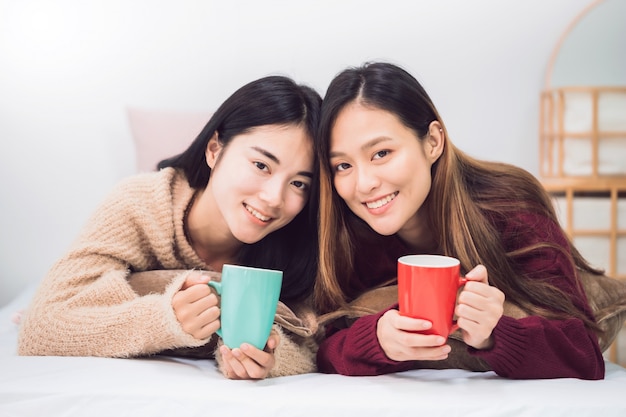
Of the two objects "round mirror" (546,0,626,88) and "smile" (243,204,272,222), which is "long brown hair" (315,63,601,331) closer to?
"smile" (243,204,272,222)

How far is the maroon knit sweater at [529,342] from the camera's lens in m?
0.86

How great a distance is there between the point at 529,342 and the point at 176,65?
164 centimetres

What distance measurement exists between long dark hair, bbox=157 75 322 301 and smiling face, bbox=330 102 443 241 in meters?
0.08

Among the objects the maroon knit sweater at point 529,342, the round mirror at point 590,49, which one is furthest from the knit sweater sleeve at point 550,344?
the round mirror at point 590,49

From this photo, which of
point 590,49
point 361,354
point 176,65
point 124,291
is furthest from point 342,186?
point 590,49

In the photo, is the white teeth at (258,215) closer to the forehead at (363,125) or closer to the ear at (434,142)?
the forehead at (363,125)

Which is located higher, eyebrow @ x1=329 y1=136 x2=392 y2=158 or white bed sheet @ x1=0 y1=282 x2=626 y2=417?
eyebrow @ x1=329 y1=136 x2=392 y2=158

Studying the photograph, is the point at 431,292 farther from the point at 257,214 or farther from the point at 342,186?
the point at 257,214

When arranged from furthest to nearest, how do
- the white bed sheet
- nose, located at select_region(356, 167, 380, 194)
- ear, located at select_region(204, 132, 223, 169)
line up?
ear, located at select_region(204, 132, 223, 169)
nose, located at select_region(356, 167, 380, 194)
the white bed sheet

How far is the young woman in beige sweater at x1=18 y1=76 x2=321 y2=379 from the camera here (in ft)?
2.93

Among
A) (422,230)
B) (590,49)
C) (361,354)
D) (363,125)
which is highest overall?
(590,49)

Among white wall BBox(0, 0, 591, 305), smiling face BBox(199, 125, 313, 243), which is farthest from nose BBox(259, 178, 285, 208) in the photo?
white wall BBox(0, 0, 591, 305)

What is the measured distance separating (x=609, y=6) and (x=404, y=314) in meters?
1.84

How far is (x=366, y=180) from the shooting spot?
1033 millimetres
